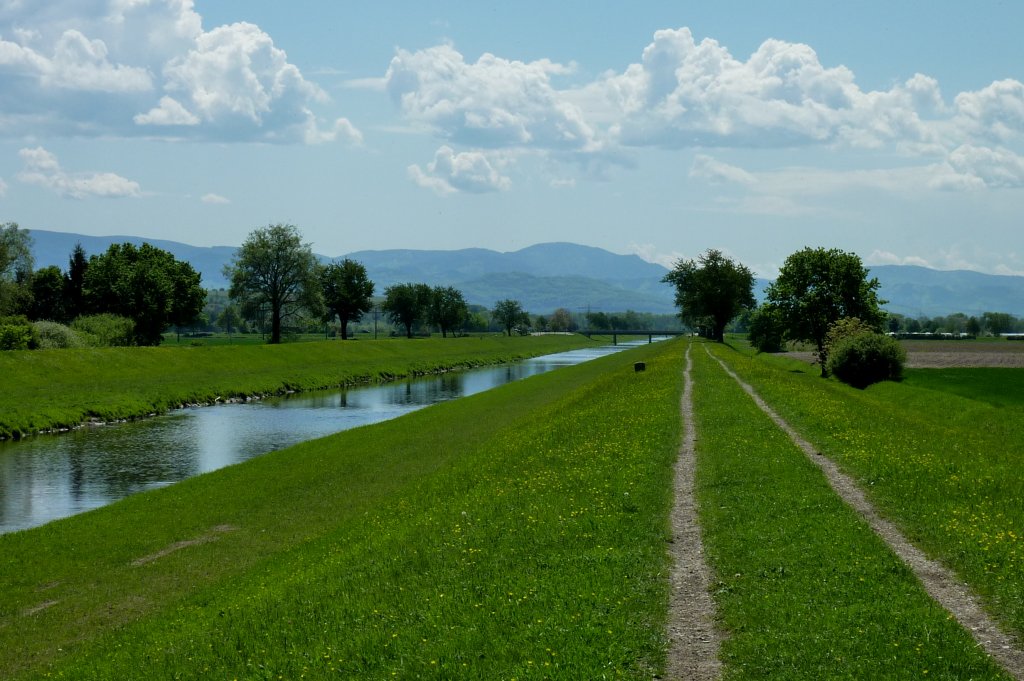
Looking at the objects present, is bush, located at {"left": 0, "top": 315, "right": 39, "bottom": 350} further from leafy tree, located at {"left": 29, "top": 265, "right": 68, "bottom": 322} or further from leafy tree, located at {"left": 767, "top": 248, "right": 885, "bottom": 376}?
leafy tree, located at {"left": 767, "top": 248, "right": 885, "bottom": 376}

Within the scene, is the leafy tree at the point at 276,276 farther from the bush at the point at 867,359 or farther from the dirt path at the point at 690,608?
the dirt path at the point at 690,608

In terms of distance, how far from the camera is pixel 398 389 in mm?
88188

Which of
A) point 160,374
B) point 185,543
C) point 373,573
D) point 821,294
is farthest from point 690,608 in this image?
point 821,294

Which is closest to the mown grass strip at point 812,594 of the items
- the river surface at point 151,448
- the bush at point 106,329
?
the river surface at point 151,448

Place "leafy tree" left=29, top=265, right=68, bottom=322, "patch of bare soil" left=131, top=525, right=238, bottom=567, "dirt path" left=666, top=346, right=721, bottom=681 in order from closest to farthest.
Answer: "dirt path" left=666, top=346, right=721, bottom=681 < "patch of bare soil" left=131, top=525, right=238, bottom=567 < "leafy tree" left=29, top=265, right=68, bottom=322

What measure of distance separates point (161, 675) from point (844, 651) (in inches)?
377

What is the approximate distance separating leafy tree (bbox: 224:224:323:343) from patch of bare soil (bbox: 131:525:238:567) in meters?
114

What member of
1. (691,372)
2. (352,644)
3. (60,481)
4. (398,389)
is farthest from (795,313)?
(352,644)

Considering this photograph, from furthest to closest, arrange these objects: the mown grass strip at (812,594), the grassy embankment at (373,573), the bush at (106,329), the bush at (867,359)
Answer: the bush at (106,329) < the bush at (867,359) < the grassy embankment at (373,573) < the mown grass strip at (812,594)

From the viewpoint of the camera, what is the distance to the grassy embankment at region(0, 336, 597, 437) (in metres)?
56.7

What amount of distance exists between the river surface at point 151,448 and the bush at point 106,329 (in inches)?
1110

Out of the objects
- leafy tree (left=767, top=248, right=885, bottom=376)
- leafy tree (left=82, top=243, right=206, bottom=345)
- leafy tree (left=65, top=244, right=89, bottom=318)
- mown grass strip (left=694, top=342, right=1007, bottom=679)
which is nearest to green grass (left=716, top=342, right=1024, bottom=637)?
mown grass strip (left=694, top=342, right=1007, bottom=679)

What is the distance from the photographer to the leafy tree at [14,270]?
10726cm

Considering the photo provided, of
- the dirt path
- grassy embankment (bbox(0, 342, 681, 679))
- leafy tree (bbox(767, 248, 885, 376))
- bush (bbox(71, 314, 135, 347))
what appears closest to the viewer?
the dirt path
